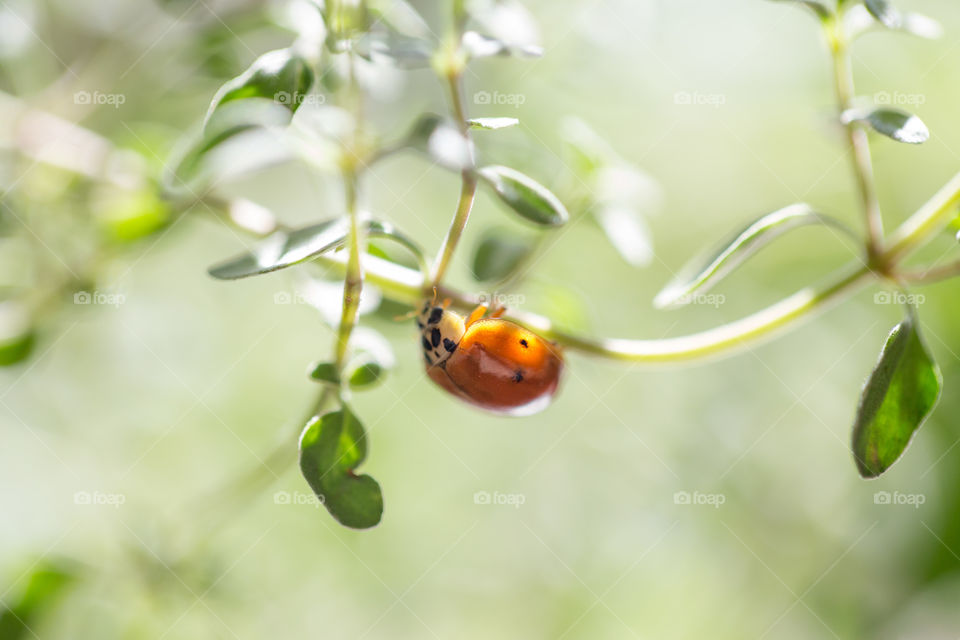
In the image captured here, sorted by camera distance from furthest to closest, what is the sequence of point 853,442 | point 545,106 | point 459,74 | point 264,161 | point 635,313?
point 545,106 < point 635,313 < point 264,161 < point 459,74 < point 853,442

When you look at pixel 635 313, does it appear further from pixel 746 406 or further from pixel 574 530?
pixel 574 530

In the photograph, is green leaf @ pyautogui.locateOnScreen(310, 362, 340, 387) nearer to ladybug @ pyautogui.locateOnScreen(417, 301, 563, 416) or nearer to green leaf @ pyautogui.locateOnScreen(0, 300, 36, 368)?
ladybug @ pyautogui.locateOnScreen(417, 301, 563, 416)

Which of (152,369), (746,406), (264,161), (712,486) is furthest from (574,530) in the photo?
(264,161)
